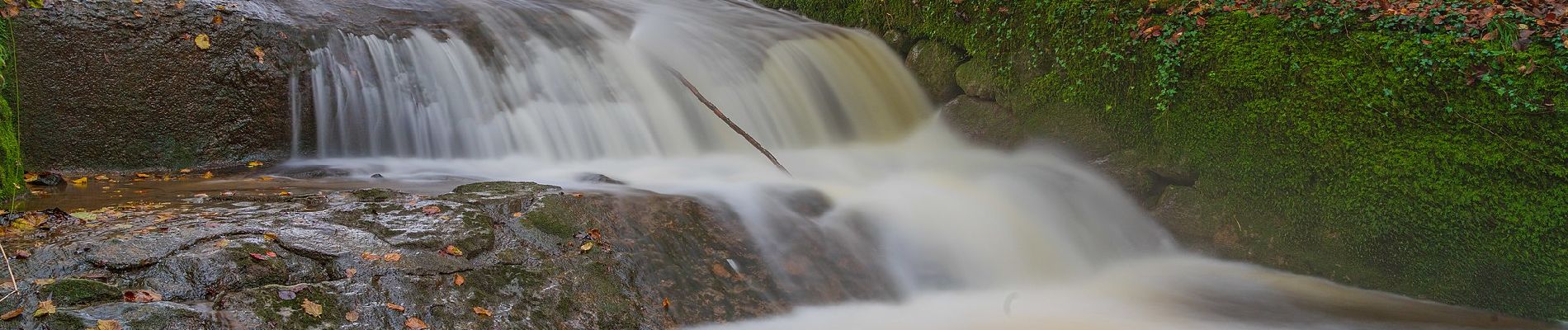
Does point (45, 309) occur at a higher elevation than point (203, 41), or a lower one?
lower

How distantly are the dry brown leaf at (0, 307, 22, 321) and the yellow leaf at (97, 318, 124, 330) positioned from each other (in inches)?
8.5

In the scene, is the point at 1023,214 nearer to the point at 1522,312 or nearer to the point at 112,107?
the point at 1522,312

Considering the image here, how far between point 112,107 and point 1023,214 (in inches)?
225

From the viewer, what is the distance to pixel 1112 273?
544 cm

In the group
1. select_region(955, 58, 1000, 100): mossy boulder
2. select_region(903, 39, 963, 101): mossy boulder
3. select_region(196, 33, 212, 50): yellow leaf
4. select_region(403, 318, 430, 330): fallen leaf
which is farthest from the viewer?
select_region(903, 39, 963, 101): mossy boulder

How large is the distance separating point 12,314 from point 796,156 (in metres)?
5.16

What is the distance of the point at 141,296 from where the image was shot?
2.89m

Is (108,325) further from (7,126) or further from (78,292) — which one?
(7,126)

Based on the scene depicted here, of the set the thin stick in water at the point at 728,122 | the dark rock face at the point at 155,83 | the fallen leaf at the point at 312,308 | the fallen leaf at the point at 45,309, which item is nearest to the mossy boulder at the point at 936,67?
the thin stick in water at the point at 728,122

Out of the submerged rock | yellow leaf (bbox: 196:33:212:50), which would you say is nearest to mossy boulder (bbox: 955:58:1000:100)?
the submerged rock

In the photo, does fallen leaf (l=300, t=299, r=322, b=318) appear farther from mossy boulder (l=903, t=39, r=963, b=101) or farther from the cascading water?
mossy boulder (l=903, t=39, r=963, b=101)

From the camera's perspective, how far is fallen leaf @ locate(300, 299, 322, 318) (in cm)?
307

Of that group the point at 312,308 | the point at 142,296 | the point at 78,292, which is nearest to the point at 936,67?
the point at 312,308

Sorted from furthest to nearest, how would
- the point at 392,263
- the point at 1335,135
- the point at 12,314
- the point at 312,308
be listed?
1. the point at 1335,135
2. the point at 392,263
3. the point at 312,308
4. the point at 12,314
